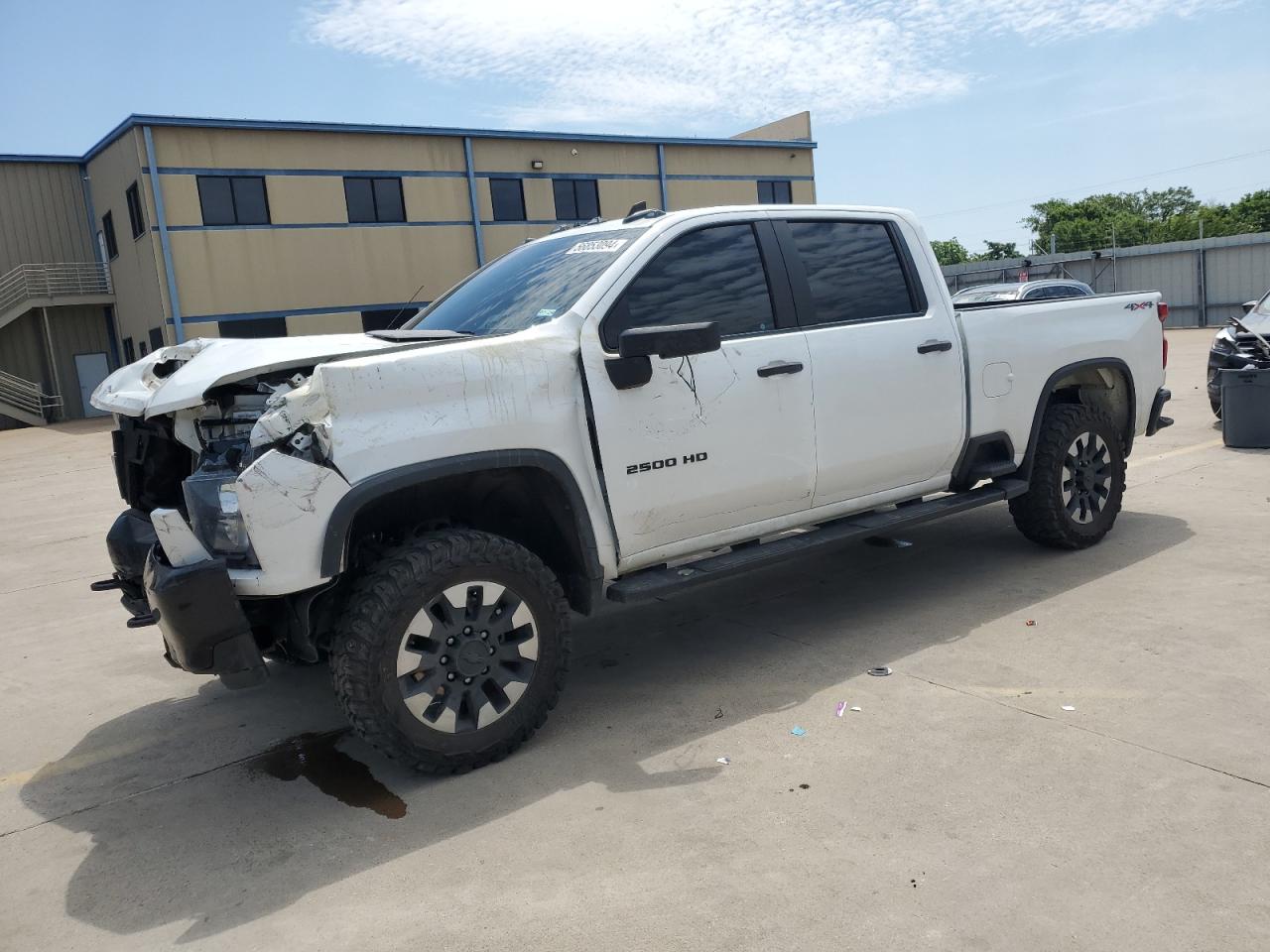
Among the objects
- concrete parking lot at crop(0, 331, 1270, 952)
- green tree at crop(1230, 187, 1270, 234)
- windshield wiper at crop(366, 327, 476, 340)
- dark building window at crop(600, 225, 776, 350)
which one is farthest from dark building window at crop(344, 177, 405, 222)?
green tree at crop(1230, 187, 1270, 234)

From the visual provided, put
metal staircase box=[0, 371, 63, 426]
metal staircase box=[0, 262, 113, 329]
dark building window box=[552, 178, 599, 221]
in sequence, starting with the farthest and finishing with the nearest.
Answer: dark building window box=[552, 178, 599, 221]
metal staircase box=[0, 262, 113, 329]
metal staircase box=[0, 371, 63, 426]

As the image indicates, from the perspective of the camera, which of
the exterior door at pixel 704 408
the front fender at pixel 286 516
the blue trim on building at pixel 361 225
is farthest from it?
the blue trim on building at pixel 361 225

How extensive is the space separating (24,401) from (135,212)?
735cm

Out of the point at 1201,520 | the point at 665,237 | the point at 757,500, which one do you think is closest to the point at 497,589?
the point at 757,500

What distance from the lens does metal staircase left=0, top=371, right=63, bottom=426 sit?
28.0 metres

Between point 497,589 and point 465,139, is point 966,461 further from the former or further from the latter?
point 465,139

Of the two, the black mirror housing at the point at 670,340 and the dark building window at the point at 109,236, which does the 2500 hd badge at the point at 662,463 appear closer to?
the black mirror housing at the point at 670,340

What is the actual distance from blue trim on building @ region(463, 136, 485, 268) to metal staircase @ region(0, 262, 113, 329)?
10.9 m

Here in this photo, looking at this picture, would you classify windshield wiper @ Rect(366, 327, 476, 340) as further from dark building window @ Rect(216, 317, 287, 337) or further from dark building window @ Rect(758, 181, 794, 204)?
dark building window @ Rect(758, 181, 794, 204)

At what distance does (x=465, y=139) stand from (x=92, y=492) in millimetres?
17986

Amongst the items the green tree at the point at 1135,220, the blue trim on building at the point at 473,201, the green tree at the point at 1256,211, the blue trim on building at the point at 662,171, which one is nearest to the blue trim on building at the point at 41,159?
the blue trim on building at the point at 473,201

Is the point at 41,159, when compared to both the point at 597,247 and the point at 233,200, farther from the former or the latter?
the point at 597,247

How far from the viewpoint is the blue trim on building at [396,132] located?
23672mm

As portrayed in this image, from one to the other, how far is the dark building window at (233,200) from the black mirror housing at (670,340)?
23876mm
